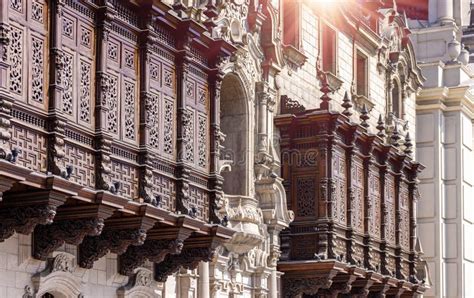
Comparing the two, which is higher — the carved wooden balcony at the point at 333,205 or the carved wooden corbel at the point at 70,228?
the carved wooden balcony at the point at 333,205

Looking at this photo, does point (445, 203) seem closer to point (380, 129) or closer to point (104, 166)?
point (380, 129)

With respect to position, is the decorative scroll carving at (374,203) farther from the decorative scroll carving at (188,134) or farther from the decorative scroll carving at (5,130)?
the decorative scroll carving at (5,130)

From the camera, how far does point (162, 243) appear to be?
2112 cm

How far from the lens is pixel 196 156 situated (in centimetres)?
2167

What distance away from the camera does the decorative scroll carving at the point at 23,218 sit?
1752 cm

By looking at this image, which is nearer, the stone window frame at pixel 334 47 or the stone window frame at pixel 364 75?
the stone window frame at pixel 334 47

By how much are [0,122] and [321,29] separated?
48.9 ft

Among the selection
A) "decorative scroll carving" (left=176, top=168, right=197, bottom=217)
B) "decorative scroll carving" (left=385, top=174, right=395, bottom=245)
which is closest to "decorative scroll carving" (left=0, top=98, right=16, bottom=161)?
"decorative scroll carving" (left=176, top=168, right=197, bottom=217)

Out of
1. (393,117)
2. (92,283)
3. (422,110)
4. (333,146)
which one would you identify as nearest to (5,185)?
(92,283)

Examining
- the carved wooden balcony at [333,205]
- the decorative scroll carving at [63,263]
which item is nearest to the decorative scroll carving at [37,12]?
the decorative scroll carving at [63,263]

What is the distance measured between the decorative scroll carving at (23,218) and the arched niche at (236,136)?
8.28 m

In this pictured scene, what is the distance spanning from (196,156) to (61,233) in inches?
139

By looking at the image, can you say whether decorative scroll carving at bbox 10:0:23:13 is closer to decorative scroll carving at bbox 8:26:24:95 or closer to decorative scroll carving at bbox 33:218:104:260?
decorative scroll carving at bbox 8:26:24:95

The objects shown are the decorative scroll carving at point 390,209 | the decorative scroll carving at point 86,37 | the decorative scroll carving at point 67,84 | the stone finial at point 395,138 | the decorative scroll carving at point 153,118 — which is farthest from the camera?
the stone finial at point 395,138
